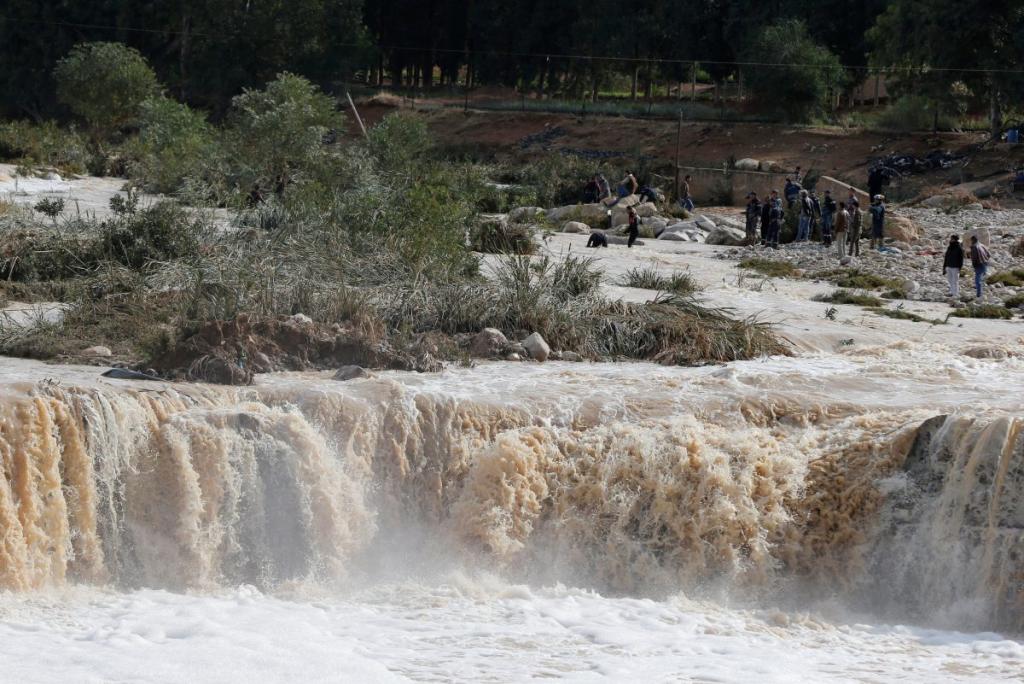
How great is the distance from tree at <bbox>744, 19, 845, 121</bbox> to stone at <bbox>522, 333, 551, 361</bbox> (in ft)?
105

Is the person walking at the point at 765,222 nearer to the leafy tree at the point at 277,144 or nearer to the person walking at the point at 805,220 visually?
the person walking at the point at 805,220

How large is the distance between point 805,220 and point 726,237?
216 centimetres

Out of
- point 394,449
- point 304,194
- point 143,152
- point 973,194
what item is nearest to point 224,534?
point 394,449

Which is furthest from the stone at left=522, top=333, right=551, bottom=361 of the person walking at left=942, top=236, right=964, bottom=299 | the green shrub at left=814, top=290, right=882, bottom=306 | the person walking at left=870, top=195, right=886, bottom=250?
the person walking at left=870, top=195, right=886, bottom=250

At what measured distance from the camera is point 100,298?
53.6 feet

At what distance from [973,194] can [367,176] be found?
16255mm

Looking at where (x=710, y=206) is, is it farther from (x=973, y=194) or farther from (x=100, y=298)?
(x=100, y=298)

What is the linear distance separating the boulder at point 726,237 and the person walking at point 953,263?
8.21m

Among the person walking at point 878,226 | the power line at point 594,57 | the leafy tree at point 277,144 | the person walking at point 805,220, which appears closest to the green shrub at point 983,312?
the person walking at point 878,226

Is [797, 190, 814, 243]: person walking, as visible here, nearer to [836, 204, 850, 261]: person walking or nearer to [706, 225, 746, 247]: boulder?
[706, 225, 746, 247]: boulder

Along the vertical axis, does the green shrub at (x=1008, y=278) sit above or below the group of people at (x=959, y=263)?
below

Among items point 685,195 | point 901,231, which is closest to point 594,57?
point 685,195

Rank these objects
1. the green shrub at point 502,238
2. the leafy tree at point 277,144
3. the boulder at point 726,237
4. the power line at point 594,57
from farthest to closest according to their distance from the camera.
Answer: the power line at point 594,57
the boulder at point 726,237
the leafy tree at point 277,144
the green shrub at point 502,238

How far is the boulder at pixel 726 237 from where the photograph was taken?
1133 inches
